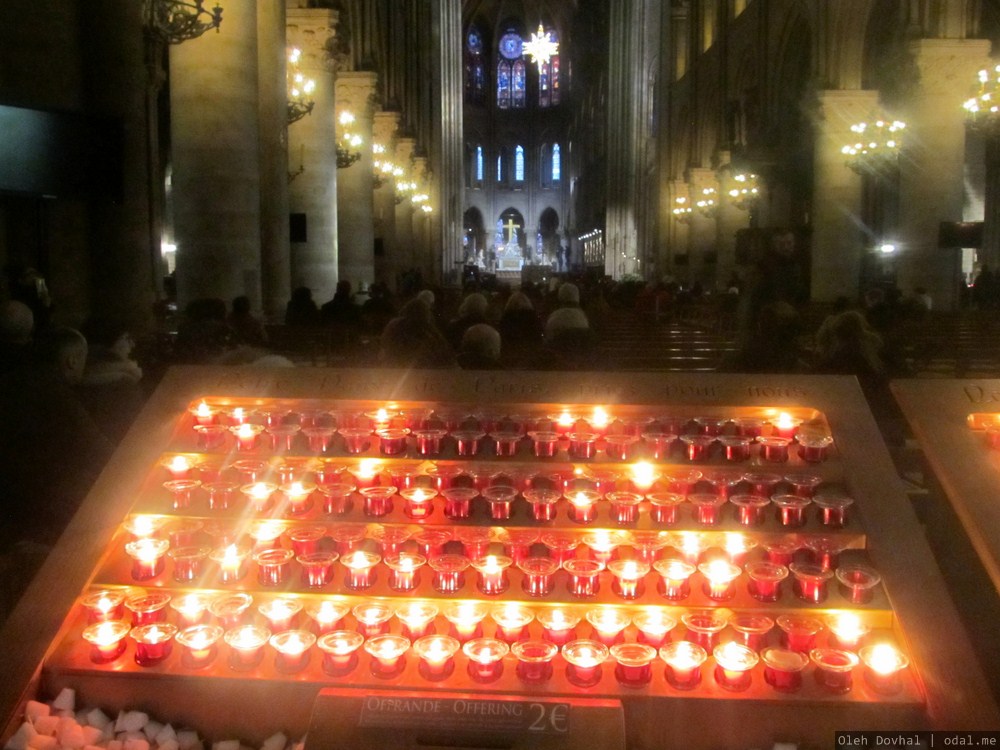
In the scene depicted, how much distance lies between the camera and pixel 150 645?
2.68m

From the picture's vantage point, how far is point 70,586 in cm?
280

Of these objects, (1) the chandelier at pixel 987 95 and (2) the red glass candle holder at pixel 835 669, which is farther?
(1) the chandelier at pixel 987 95

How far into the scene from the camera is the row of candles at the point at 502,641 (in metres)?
2.57

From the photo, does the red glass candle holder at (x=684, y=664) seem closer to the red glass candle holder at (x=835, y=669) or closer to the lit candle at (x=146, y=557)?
the red glass candle holder at (x=835, y=669)

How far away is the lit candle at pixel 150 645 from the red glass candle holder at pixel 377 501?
0.67 m

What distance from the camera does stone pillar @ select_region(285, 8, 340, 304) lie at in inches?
627

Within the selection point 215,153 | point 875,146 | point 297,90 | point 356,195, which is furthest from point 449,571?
point 356,195

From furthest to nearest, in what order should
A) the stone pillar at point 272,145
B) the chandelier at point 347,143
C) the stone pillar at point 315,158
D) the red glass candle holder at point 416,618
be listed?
the chandelier at point 347,143 < the stone pillar at point 315,158 < the stone pillar at point 272,145 < the red glass candle holder at point 416,618

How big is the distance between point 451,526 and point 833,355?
3589 millimetres

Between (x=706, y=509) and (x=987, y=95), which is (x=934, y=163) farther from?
(x=706, y=509)

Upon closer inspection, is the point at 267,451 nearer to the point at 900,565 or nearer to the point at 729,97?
the point at 900,565

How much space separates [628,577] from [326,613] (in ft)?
2.81

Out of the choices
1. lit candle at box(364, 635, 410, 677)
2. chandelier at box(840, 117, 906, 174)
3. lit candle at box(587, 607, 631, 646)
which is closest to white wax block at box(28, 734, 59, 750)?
lit candle at box(364, 635, 410, 677)

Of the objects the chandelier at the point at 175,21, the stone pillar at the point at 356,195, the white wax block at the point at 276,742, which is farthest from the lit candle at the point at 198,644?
the stone pillar at the point at 356,195
